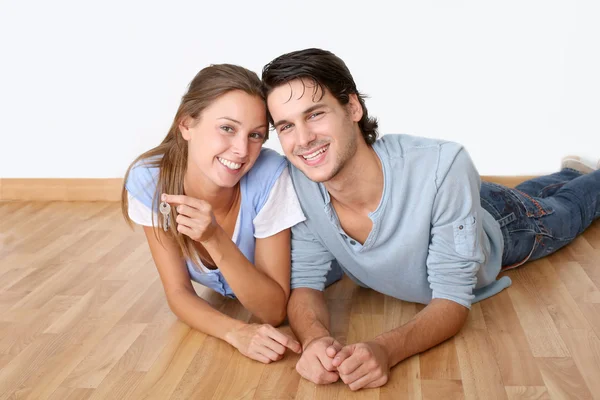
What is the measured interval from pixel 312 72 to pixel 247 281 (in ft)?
2.09

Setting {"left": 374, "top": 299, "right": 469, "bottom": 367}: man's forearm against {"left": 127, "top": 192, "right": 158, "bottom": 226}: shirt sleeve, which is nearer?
{"left": 374, "top": 299, "right": 469, "bottom": 367}: man's forearm

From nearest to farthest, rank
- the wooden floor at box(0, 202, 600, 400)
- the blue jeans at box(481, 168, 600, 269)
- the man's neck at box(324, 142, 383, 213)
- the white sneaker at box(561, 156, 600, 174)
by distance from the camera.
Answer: the wooden floor at box(0, 202, 600, 400)
the man's neck at box(324, 142, 383, 213)
the blue jeans at box(481, 168, 600, 269)
the white sneaker at box(561, 156, 600, 174)

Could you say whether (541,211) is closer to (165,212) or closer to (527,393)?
(527,393)

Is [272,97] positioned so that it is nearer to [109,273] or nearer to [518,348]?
[518,348]

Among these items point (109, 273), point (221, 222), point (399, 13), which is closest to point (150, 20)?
point (399, 13)

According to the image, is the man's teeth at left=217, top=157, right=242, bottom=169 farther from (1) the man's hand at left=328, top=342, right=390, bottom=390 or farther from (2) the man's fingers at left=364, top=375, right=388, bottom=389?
(2) the man's fingers at left=364, top=375, right=388, bottom=389

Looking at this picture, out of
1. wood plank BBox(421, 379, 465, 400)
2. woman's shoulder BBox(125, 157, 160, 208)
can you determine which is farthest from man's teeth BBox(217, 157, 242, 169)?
wood plank BBox(421, 379, 465, 400)

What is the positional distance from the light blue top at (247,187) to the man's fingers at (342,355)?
1.88 feet

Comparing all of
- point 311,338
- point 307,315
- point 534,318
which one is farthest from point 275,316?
point 534,318

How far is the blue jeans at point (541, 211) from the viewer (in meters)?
2.88

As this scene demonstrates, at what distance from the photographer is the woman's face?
232cm

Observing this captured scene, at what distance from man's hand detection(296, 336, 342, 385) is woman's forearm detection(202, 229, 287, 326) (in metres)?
0.28

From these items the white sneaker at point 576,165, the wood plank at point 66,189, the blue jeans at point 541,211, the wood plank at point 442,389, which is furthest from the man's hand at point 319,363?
the wood plank at point 66,189

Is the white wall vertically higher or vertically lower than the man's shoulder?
lower
